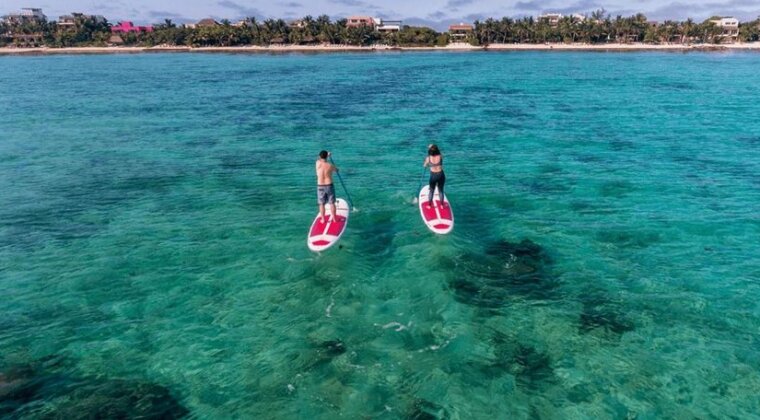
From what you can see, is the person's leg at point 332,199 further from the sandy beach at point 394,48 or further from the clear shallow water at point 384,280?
the sandy beach at point 394,48

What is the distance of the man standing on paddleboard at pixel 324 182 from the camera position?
16984 mm

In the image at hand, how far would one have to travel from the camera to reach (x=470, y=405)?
36.1ft

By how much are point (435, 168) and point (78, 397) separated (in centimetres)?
1405

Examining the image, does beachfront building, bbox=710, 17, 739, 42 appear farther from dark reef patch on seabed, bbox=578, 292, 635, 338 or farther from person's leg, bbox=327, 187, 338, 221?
person's leg, bbox=327, 187, 338, 221

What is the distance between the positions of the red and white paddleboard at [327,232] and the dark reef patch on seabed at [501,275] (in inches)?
171

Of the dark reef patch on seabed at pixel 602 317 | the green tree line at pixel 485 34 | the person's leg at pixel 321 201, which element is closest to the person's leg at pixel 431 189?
the person's leg at pixel 321 201

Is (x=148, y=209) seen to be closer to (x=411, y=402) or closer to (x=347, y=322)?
(x=347, y=322)

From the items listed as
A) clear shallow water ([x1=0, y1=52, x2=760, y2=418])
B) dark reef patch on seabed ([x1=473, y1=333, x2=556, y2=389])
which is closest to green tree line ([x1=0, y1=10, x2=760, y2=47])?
clear shallow water ([x1=0, y1=52, x2=760, y2=418])

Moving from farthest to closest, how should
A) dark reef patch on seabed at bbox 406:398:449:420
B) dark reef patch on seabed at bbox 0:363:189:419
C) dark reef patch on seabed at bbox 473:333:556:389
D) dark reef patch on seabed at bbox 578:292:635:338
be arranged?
dark reef patch on seabed at bbox 578:292:635:338 → dark reef patch on seabed at bbox 473:333:556:389 → dark reef patch on seabed at bbox 0:363:189:419 → dark reef patch on seabed at bbox 406:398:449:420

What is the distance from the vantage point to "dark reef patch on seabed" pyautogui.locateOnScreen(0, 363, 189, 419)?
35.6ft

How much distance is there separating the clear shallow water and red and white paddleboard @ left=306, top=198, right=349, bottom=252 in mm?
596

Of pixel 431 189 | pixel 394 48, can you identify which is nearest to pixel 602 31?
pixel 394 48

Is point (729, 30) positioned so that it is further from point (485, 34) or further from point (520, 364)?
point (520, 364)

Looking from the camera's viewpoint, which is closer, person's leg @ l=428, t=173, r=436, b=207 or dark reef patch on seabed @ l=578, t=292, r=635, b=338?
dark reef patch on seabed @ l=578, t=292, r=635, b=338
